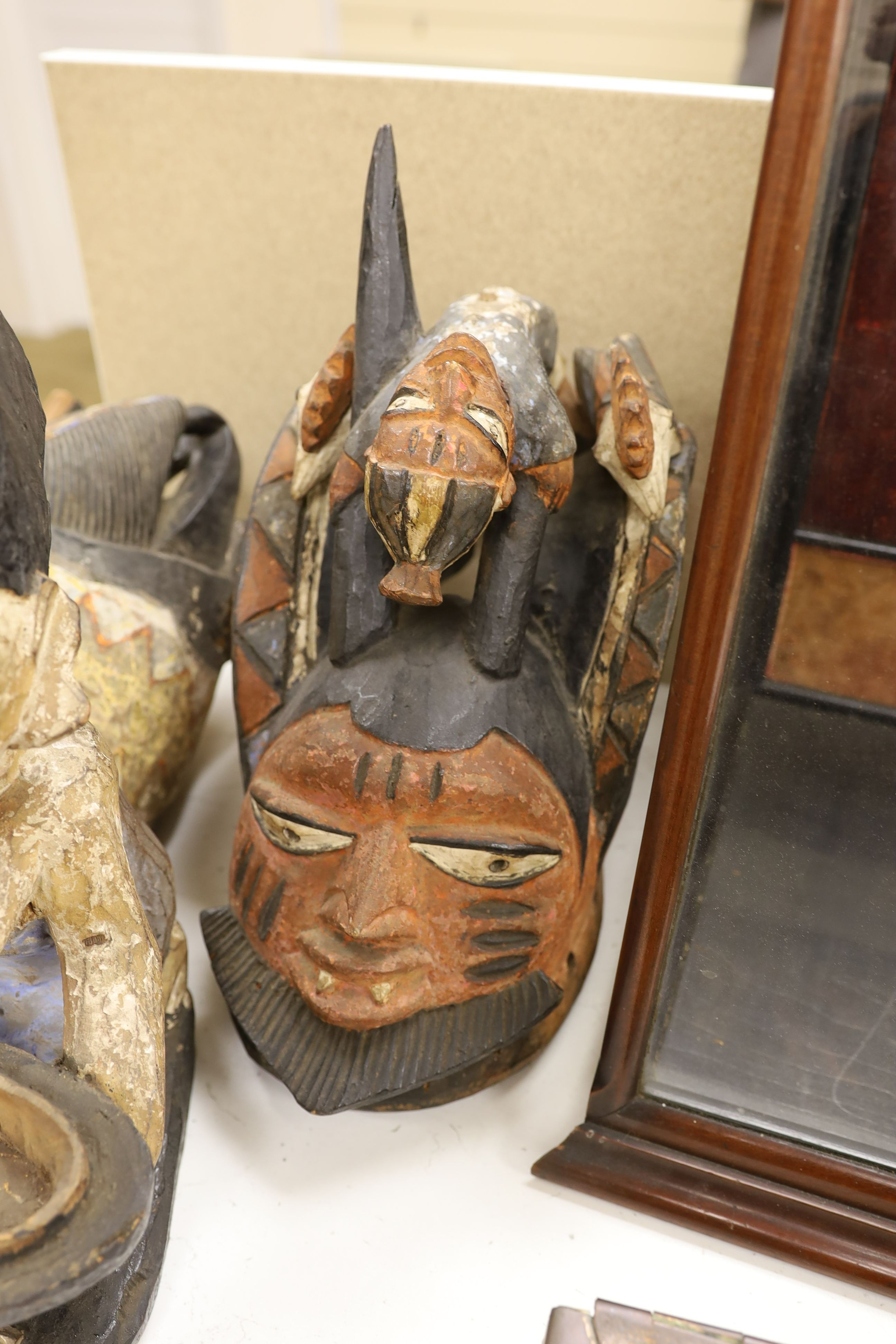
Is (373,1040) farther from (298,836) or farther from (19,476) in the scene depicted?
(19,476)

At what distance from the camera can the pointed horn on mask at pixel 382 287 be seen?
0.85 m

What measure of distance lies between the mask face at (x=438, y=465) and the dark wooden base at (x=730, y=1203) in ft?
1.54

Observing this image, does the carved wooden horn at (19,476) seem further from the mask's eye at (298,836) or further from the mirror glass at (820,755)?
the mirror glass at (820,755)

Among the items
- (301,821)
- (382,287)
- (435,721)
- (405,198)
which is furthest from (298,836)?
(405,198)

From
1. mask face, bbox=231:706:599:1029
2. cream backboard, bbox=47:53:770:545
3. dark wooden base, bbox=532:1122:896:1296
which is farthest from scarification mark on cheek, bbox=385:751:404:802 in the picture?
cream backboard, bbox=47:53:770:545

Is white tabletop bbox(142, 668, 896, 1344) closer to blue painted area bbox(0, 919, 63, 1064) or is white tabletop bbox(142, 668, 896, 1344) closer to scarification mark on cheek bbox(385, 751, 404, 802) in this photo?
blue painted area bbox(0, 919, 63, 1064)

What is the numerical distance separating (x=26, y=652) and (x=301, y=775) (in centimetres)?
30

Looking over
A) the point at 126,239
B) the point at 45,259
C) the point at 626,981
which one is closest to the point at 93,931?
the point at 626,981

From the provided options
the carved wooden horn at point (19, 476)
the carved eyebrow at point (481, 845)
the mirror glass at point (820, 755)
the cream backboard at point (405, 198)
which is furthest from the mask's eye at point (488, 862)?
the cream backboard at point (405, 198)

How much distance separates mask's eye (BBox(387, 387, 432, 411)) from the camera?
74cm

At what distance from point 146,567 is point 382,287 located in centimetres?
45

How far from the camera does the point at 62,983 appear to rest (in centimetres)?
76

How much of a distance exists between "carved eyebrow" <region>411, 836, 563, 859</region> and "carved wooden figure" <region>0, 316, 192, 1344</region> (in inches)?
8.1

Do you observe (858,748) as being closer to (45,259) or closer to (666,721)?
(666,721)
